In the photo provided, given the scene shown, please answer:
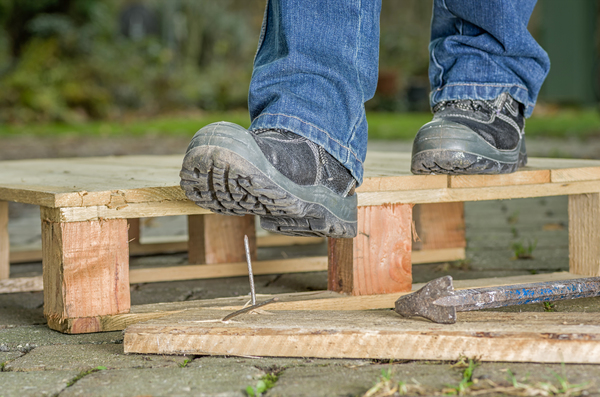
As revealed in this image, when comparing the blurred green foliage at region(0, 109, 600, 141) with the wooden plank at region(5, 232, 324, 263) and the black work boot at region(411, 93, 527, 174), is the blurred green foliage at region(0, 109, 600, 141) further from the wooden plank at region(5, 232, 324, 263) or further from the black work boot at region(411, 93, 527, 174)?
the black work boot at region(411, 93, 527, 174)

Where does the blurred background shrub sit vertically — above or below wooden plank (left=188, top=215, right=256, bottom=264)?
above

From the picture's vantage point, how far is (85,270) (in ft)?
5.47

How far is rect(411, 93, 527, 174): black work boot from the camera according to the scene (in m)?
1.80

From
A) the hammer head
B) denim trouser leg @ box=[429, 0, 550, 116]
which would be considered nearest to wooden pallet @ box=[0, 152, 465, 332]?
denim trouser leg @ box=[429, 0, 550, 116]

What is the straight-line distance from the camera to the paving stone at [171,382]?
121 centimetres

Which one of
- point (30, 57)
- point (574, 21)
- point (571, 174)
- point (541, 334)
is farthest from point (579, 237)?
point (574, 21)

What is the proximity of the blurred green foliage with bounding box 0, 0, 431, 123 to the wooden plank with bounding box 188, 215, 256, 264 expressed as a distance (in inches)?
367

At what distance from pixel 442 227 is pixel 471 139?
36.5 inches

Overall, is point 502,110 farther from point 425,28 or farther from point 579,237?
point 425,28

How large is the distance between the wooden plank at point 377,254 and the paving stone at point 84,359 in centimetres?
61

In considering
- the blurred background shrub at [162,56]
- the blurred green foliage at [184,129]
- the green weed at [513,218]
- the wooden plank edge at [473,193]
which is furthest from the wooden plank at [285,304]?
the blurred background shrub at [162,56]

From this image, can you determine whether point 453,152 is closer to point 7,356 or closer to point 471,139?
point 471,139

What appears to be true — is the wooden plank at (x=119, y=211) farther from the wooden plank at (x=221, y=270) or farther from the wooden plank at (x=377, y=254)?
the wooden plank at (x=221, y=270)

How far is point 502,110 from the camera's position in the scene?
194 centimetres
